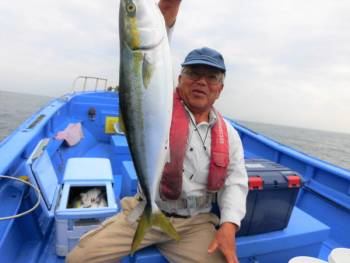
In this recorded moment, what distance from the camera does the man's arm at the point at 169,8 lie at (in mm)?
1963

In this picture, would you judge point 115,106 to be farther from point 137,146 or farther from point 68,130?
point 137,146

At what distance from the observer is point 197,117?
2.38m

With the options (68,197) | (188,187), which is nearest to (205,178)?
(188,187)

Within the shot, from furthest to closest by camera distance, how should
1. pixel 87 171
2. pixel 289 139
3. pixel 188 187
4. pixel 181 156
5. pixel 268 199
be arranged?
pixel 289 139
pixel 87 171
pixel 268 199
pixel 188 187
pixel 181 156

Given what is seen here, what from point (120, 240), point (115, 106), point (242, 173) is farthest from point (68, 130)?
point (242, 173)

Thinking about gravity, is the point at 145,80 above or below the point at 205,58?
below

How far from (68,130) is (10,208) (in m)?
3.32

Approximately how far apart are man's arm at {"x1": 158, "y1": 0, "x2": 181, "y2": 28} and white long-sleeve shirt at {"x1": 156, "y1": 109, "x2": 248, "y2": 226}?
755mm

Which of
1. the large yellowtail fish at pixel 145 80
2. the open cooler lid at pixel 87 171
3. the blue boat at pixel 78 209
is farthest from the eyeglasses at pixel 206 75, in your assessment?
the open cooler lid at pixel 87 171

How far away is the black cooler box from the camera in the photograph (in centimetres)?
240

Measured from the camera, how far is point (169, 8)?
1.98 metres

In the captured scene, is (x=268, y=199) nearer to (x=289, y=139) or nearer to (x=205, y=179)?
(x=205, y=179)

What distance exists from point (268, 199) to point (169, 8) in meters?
1.82

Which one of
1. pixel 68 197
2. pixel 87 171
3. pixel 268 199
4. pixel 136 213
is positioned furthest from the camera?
pixel 87 171
